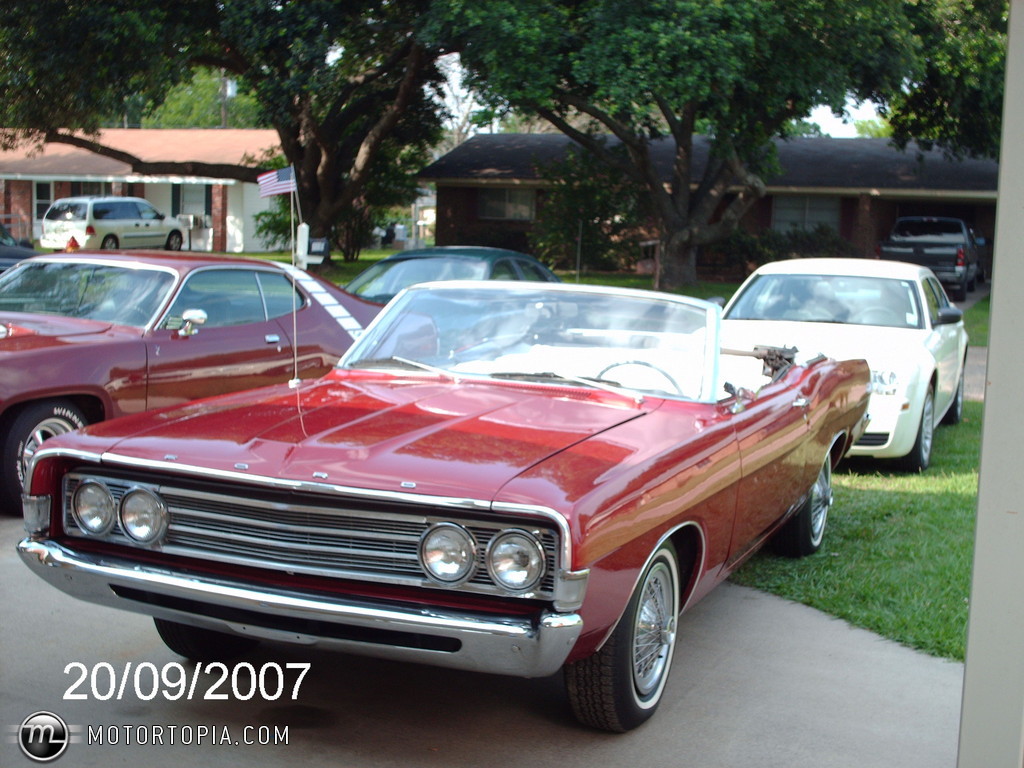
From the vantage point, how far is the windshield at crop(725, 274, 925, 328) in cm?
929

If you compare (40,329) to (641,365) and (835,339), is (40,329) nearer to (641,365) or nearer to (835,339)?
(641,365)

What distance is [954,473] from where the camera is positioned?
8617 mm

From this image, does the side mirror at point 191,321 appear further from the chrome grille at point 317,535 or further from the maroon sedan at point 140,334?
Answer: the chrome grille at point 317,535

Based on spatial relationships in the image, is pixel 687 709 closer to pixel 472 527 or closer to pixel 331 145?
pixel 472 527

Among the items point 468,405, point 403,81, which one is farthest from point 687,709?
point 403,81

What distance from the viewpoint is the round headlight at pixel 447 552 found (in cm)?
350

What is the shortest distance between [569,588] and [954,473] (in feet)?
20.2

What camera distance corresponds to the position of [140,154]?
38.8m

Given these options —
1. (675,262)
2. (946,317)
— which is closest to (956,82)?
(675,262)

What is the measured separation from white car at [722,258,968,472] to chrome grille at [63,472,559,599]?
4.84 m

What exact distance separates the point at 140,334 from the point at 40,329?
1.97ft

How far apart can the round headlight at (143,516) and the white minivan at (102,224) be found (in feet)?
93.3

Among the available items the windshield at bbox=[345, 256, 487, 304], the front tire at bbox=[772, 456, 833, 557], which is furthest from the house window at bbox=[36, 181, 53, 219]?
the front tire at bbox=[772, 456, 833, 557]

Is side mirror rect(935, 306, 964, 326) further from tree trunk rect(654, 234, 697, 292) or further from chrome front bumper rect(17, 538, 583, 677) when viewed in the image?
tree trunk rect(654, 234, 697, 292)
